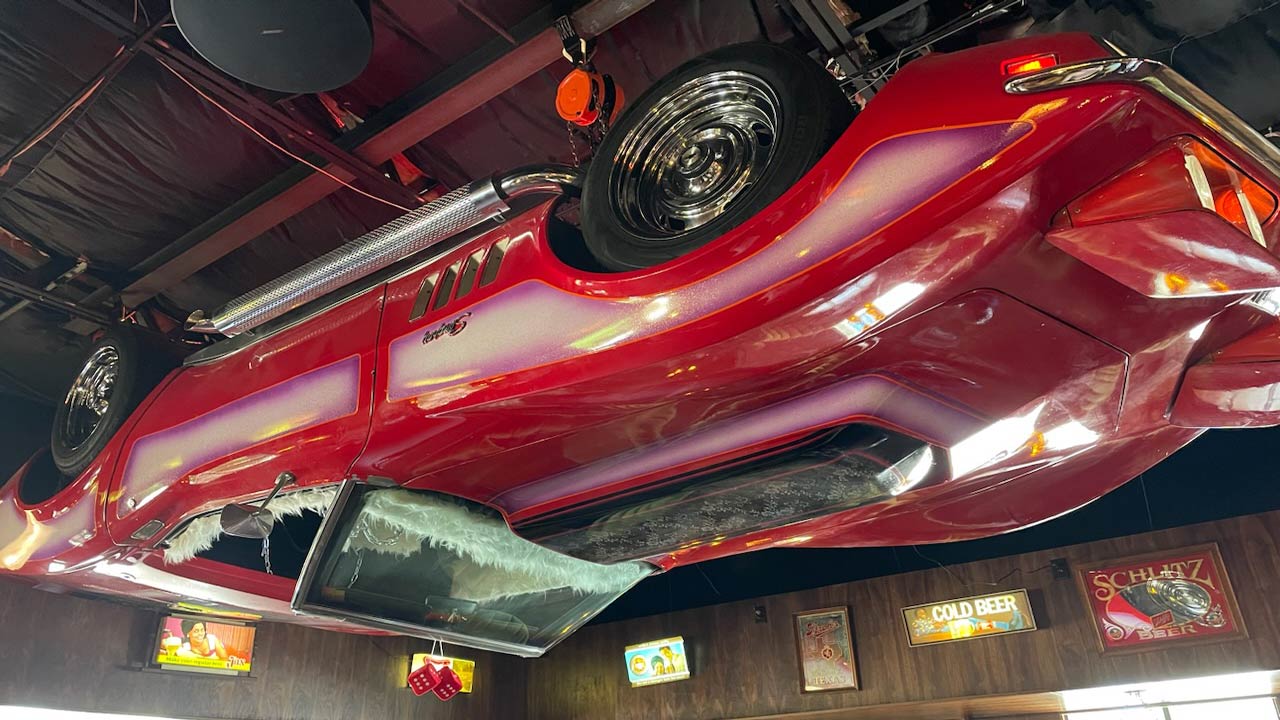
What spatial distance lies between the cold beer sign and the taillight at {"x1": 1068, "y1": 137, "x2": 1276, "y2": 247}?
4237 mm

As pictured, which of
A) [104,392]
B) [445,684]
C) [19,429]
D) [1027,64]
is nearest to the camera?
[1027,64]

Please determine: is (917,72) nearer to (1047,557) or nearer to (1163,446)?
(1163,446)

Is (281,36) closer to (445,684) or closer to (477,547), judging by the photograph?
(477,547)

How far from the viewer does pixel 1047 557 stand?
4859 mm

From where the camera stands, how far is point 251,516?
2320mm

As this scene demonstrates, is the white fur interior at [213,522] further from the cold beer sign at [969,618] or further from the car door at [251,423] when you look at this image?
the cold beer sign at [969,618]

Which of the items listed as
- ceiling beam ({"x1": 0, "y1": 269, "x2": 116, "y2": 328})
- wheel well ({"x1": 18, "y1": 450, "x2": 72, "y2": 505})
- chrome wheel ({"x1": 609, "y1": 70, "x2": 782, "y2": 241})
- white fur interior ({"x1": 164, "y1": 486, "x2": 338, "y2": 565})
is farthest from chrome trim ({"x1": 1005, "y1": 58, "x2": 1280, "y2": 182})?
ceiling beam ({"x1": 0, "y1": 269, "x2": 116, "y2": 328})

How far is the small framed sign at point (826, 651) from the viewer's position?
210 inches

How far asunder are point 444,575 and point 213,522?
97 centimetres

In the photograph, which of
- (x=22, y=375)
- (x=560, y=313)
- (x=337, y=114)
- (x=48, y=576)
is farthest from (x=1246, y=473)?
(x=22, y=375)

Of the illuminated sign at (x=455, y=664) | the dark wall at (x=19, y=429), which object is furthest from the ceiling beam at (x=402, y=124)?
the illuminated sign at (x=455, y=664)

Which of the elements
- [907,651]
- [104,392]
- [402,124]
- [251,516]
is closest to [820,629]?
[907,651]

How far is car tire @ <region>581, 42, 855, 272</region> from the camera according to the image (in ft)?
5.16

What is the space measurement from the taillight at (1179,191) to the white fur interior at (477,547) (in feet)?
5.39
